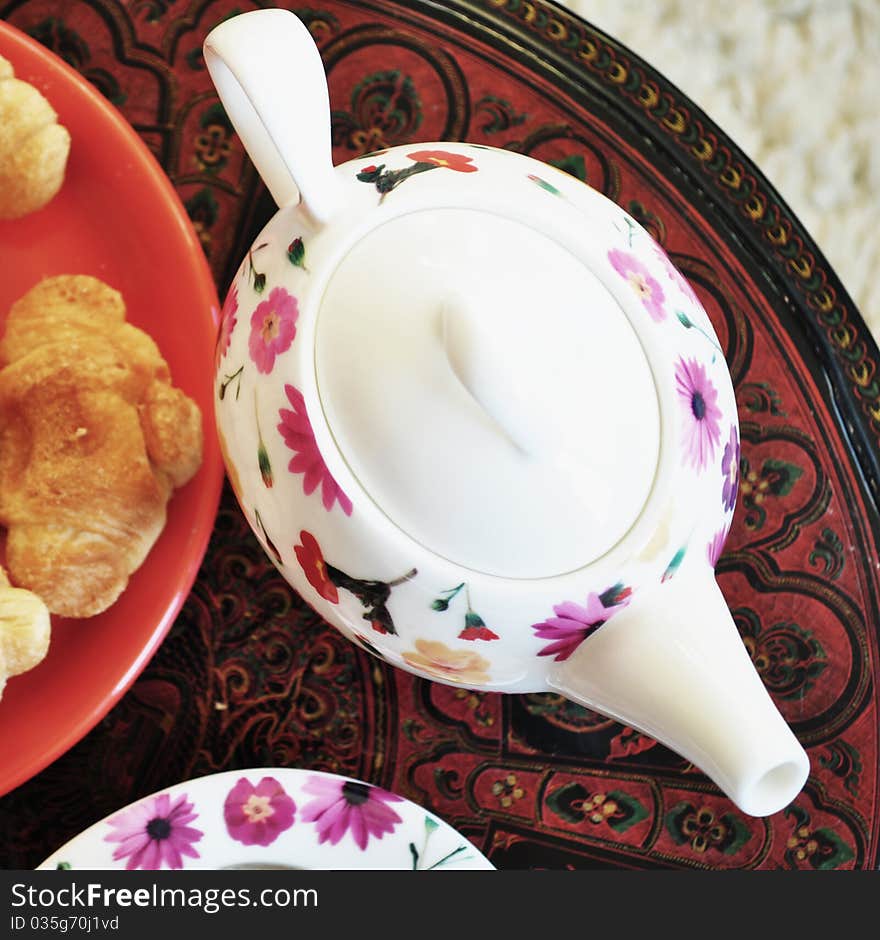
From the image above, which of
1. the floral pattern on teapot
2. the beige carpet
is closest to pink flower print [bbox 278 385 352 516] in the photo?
the floral pattern on teapot

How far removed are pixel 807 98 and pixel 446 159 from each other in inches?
19.0

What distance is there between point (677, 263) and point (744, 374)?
10cm

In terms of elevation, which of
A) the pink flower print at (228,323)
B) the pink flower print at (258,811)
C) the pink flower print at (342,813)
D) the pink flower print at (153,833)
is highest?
the pink flower print at (228,323)

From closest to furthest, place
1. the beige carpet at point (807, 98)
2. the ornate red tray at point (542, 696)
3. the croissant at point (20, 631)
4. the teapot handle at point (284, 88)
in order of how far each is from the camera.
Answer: the teapot handle at point (284, 88) < the croissant at point (20, 631) < the ornate red tray at point (542, 696) < the beige carpet at point (807, 98)

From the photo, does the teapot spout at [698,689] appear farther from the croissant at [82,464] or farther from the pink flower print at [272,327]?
the croissant at [82,464]

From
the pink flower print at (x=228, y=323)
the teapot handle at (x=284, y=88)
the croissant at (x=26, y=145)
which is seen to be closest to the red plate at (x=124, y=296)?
the croissant at (x=26, y=145)

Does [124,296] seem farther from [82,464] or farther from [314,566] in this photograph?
[314,566]

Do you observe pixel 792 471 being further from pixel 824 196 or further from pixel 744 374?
pixel 824 196

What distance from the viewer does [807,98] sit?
0.83m

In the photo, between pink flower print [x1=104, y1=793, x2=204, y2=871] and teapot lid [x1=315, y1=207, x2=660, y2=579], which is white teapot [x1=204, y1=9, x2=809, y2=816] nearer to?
teapot lid [x1=315, y1=207, x2=660, y2=579]

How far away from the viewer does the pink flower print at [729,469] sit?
0.50 m

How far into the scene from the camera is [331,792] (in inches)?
24.9

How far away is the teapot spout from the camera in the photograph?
43 cm

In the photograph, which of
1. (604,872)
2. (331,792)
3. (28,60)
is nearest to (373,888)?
(331,792)
